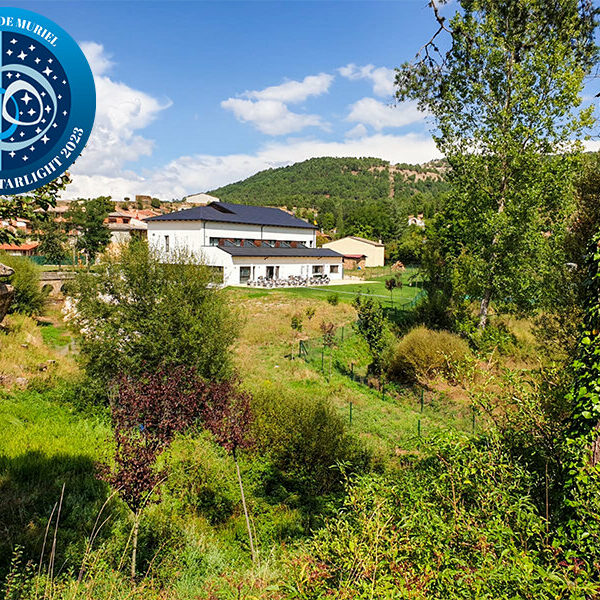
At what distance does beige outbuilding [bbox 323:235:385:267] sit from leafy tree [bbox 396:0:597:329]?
50.0 metres

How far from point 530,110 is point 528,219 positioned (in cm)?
443

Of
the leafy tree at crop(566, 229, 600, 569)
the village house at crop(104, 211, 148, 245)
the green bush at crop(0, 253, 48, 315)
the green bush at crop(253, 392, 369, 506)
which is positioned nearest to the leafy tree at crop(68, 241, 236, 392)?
the green bush at crop(253, 392, 369, 506)

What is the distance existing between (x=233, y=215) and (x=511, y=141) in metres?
37.1

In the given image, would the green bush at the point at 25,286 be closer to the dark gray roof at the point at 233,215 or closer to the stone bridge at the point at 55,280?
the stone bridge at the point at 55,280

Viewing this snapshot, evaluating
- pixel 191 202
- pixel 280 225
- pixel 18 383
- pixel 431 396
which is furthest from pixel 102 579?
pixel 191 202

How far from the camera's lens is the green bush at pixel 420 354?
16.6m

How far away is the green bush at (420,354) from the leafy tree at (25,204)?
14763 mm

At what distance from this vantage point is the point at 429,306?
24.8 meters

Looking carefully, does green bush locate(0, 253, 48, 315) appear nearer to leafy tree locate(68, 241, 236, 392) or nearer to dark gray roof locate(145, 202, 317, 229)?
leafy tree locate(68, 241, 236, 392)

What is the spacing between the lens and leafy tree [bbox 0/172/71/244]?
371cm

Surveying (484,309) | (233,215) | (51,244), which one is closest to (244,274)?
(233,215)

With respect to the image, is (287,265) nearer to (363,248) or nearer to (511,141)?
(363,248)

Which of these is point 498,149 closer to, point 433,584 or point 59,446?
point 433,584

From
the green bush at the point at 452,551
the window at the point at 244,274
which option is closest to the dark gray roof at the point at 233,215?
the window at the point at 244,274
